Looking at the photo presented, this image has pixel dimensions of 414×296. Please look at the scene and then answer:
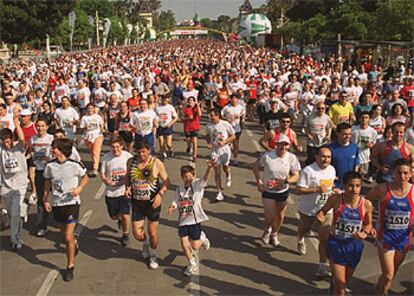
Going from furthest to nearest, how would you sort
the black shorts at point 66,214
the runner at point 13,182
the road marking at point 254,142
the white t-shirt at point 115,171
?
the road marking at point 254,142, the runner at point 13,182, the white t-shirt at point 115,171, the black shorts at point 66,214

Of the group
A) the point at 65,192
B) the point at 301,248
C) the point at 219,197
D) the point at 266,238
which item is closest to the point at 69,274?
the point at 65,192

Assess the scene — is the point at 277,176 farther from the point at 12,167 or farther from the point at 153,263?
the point at 12,167

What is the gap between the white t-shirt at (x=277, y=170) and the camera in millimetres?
6617

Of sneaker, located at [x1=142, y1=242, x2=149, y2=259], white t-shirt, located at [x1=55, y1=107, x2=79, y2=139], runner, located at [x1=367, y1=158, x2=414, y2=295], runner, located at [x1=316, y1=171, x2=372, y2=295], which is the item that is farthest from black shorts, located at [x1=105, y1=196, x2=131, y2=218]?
white t-shirt, located at [x1=55, y1=107, x2=79, y2=139]

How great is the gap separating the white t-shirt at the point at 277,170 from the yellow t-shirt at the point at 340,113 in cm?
379

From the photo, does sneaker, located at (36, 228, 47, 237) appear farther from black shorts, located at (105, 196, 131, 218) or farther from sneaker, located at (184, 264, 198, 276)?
sneaker, located at (184, 264, 198, 276)

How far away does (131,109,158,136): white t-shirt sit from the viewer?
1055 cm

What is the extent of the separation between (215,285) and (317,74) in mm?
13893

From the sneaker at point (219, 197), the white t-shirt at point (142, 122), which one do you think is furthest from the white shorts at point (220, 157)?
the white t-shirt at point (142, 122)

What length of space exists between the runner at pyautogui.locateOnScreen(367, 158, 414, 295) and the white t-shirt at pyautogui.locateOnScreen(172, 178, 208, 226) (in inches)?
86.3

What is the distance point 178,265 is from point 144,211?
93cm

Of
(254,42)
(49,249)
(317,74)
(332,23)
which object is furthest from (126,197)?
(254,42)

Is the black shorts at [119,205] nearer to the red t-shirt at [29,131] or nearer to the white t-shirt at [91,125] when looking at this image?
the red t-shirt at [29,131]

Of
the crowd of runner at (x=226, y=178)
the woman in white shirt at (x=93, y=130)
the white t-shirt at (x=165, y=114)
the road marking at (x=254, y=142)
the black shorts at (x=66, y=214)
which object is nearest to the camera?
the crowd of runner at (x=226, y=178)
